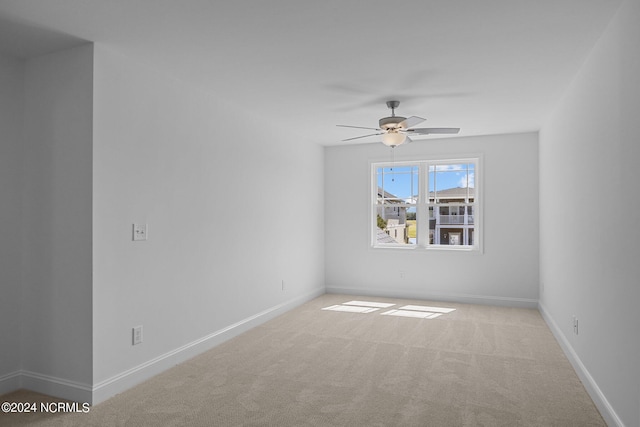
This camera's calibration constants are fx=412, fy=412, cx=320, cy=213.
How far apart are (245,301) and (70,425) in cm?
213

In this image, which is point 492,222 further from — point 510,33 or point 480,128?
point 510,33

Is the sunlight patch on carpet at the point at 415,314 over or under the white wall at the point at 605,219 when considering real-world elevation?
under

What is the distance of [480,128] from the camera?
17.6 ft

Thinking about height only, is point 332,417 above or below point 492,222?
below

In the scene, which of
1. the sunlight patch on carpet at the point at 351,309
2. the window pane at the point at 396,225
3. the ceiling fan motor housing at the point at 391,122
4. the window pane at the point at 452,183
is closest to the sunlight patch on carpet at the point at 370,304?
the sunlight patch on carpet at the point at 351,309

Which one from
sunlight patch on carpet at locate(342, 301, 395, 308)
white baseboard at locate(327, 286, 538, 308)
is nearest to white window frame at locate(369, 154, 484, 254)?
white baseboard at locate(327, 286, 538, 308)

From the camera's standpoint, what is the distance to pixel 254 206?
4656 mm

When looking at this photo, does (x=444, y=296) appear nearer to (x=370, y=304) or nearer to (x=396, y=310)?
(x=396, y=310)

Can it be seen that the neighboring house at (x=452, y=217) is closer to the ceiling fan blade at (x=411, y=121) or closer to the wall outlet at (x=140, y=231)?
the ceiling fan blade at (x=411, y=121)

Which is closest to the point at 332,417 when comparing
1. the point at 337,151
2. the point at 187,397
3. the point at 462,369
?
the point at 187,397

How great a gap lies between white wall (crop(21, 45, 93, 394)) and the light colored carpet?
0.36 meters

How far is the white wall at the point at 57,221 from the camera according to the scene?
2.79 metres

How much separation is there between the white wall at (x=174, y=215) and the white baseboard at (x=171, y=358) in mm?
15

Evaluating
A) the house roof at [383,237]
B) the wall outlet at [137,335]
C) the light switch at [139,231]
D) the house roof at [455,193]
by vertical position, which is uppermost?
the house roof at [455,193]
